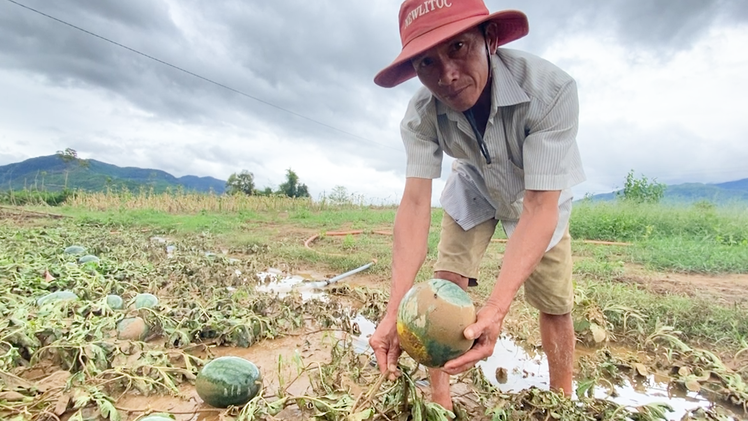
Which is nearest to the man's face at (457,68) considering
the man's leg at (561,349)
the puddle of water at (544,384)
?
the man's leg at (561,349)

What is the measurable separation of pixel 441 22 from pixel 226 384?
1.91 metres

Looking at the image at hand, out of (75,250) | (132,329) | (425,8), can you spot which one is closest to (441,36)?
(425,8)

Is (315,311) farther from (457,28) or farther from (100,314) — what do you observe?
(457,28)

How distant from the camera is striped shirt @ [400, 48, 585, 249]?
1832mm

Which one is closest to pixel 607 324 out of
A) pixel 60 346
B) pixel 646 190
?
pixel 60 346

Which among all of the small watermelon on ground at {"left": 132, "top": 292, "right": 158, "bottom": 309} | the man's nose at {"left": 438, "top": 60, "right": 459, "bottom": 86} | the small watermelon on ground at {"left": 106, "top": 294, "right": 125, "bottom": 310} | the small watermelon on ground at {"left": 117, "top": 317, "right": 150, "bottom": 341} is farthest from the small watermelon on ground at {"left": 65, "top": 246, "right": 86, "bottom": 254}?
the man's nose at {"left": 438, "top": 60, "right": 459, "bottom": 86}

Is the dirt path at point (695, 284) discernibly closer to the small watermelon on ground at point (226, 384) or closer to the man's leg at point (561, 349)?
the man's leg at point (561, 349)

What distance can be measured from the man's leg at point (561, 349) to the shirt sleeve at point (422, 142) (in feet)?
3.57

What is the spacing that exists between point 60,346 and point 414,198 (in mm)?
2097

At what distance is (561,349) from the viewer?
2.35 meters

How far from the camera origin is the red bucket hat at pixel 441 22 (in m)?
1.65

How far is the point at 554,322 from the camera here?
2363 mm

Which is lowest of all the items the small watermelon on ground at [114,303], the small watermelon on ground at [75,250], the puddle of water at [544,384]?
the puddle of water at [544,384]

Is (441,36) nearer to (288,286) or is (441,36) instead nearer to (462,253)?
(462,253)
